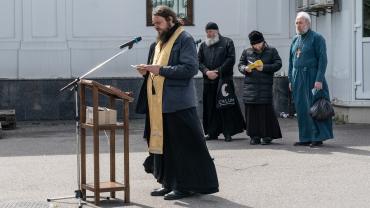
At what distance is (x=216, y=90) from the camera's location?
41.8 feet

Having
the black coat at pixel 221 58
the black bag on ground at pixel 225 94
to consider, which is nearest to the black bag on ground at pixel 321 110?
the black bag on ground at pixel 225 94

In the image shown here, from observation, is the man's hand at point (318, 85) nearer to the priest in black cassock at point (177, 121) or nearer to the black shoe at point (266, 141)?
the black shoe at point (266, 141)

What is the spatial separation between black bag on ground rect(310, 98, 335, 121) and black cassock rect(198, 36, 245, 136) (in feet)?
4.90

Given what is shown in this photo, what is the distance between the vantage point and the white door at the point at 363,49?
1482 cm

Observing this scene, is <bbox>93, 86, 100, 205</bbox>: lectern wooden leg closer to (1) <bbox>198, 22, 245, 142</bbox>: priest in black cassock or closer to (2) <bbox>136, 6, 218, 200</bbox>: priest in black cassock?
(2) <bbox>136, 6, 218, 200</bbox>: priest in black cassock

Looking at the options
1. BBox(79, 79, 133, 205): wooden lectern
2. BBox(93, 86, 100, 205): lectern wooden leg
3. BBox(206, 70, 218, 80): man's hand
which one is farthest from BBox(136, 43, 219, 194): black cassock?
BBox(206, 70, 218, 80): man's hand

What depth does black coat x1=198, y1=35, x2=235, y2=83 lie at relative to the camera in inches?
494

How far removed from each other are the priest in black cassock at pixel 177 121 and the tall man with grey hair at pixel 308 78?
393 cm

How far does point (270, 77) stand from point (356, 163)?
2614 millimetres

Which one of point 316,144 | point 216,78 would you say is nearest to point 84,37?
point 216,78

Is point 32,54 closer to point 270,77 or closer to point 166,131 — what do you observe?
point 270,77

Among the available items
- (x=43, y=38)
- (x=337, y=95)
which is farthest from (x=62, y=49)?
(x=337, y=95)

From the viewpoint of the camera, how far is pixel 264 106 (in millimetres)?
12273

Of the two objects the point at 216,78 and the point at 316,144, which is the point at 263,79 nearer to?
the point at 216,78
